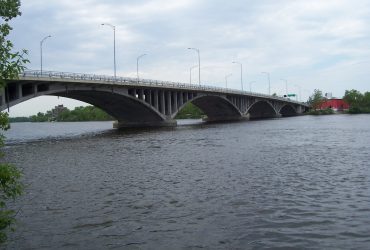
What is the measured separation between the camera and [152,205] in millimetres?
15891

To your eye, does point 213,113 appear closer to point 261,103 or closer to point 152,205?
point 261,103

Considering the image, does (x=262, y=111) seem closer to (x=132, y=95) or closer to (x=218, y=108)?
(x=218, y=108)

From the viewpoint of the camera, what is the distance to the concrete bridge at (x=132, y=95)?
58.9m

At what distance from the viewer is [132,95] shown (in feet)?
268

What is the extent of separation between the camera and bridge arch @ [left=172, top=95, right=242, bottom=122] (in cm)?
12268

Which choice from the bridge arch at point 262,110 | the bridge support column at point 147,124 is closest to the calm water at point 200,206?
the bridge support column at point 147,124

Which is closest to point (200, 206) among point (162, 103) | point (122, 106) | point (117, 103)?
point (117, 103)

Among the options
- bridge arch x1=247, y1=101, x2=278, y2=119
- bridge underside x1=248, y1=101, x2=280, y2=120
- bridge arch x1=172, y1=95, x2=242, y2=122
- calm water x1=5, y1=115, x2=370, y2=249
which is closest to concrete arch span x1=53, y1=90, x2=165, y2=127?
bridge arch x1=172, y1=95, x2=242, y2=122

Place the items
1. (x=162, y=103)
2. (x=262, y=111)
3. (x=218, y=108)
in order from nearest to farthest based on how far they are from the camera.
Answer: (x=162, y=103) < (x=218, y=108) < (x=262, y=111)

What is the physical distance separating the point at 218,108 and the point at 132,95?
5787cm

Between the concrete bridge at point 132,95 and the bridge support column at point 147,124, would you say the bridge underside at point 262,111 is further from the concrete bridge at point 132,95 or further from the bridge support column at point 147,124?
the bridge support column at point 147,124

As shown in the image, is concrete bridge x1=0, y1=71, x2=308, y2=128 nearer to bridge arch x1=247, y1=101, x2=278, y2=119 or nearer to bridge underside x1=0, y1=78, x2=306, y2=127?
bridge underside x1=0, y1=78, x2=306, y2=127

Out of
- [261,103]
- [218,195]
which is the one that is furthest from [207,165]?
[261,103]

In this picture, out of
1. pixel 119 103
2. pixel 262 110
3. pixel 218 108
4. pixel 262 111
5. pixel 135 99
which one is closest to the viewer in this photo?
pixel 135 99
